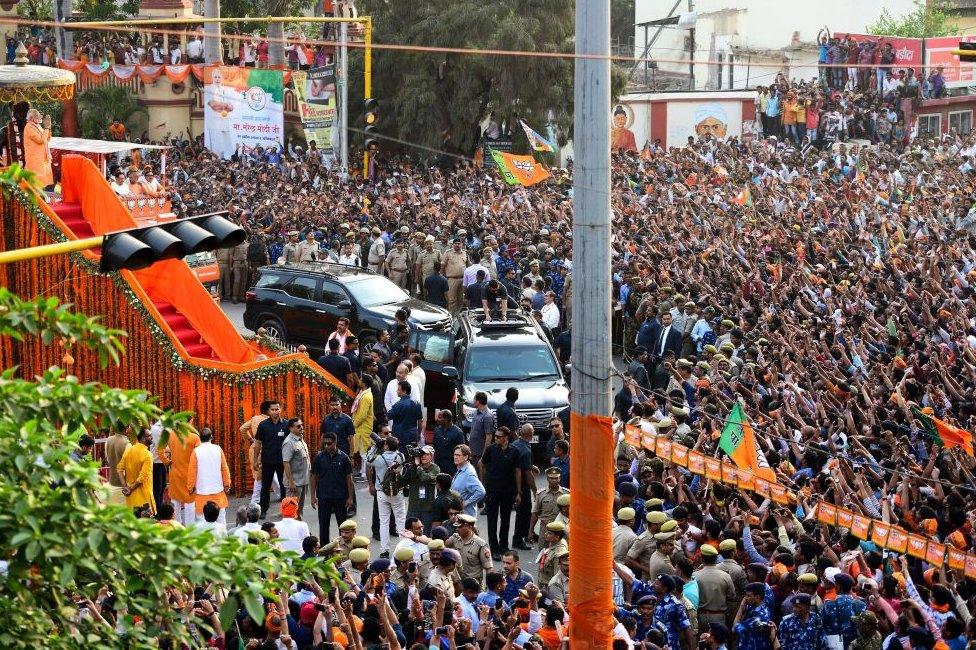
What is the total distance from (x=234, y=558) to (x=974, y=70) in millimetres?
43844

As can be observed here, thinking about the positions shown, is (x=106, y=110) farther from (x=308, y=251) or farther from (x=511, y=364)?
(x=511, y=364)

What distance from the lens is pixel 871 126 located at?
43.3 meters

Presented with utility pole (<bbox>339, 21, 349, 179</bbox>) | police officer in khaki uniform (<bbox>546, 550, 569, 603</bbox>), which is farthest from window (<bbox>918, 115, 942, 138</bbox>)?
police officer in khaki uniform (<bbox>546, 550, 569, 603</bbox>)

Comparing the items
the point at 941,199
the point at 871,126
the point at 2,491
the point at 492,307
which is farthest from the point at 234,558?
the point at 871,126

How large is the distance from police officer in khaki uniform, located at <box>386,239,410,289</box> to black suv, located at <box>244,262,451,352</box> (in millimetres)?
2658

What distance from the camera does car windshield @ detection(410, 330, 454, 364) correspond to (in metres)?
20.7

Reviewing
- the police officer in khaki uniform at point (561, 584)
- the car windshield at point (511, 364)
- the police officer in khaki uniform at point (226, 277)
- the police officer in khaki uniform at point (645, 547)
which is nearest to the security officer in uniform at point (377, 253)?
the police officer in khaki uniform at point (226, 277)

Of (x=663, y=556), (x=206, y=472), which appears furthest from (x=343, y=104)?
(x=663, y=556)

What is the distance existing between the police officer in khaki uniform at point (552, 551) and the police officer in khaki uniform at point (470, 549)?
48 centimetres

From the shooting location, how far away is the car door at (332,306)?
22922mm

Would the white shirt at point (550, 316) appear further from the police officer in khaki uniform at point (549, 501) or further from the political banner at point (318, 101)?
the political banner at point (318, 101)

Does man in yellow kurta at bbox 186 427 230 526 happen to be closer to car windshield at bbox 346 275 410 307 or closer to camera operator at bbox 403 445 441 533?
camera operator at bbox 403 445 441 533

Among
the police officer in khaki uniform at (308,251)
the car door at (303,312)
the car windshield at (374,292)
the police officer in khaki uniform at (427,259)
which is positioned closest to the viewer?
the car windshield at (374,292)

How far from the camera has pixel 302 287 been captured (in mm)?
23562
